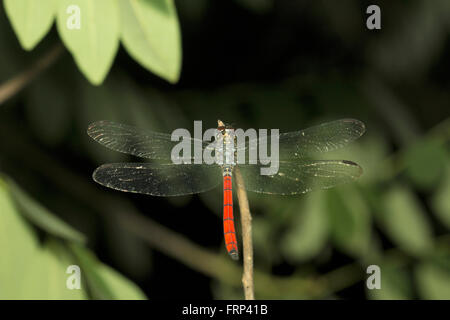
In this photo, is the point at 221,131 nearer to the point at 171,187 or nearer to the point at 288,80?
the point at 171,187

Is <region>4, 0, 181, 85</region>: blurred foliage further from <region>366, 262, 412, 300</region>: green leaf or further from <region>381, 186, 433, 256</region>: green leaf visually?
<region>366, 262, 412, 300</region>: green leaf

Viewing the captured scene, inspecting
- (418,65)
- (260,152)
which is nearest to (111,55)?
(260,152)

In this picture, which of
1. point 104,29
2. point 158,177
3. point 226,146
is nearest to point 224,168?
point 226,146

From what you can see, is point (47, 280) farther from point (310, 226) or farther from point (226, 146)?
point (310, 226)

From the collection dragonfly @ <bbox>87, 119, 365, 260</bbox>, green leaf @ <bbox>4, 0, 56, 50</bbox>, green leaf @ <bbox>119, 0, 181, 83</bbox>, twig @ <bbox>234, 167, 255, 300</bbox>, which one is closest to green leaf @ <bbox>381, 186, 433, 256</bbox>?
dragonfly @ <bbox>87, 119, 365, 260</bbox>

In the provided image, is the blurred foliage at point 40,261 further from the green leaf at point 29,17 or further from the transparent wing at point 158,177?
the green leaf at point 29,17

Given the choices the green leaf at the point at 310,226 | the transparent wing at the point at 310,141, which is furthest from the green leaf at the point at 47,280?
the green leaf at the point at 310,226
